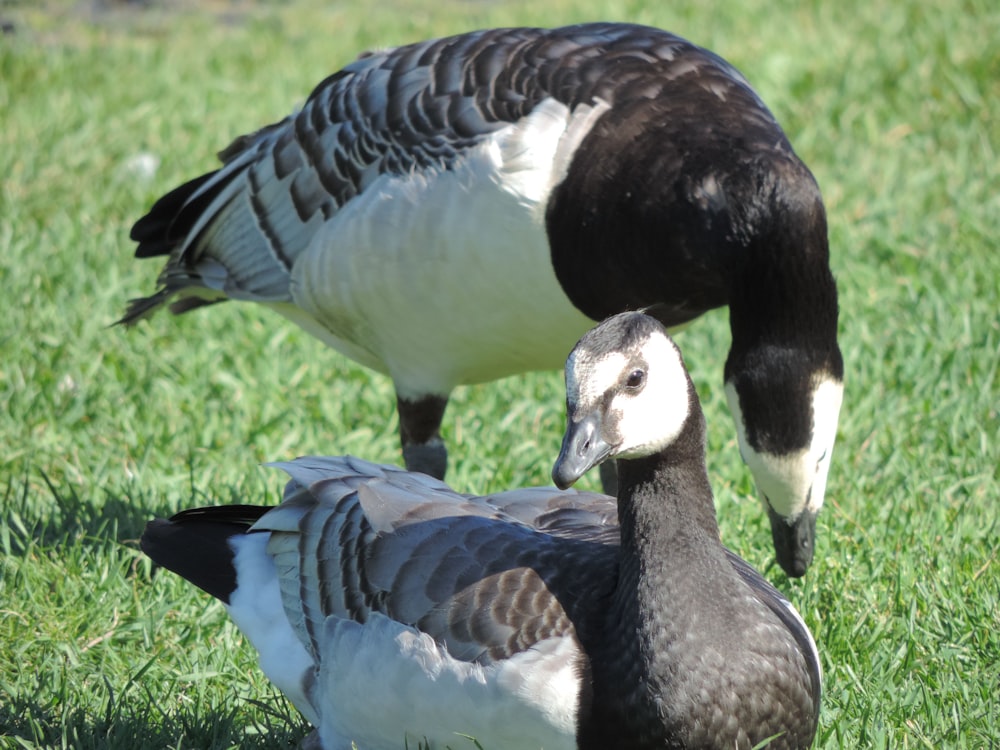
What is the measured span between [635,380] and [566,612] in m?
0.54

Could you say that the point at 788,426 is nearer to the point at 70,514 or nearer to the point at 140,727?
the point at 140,727

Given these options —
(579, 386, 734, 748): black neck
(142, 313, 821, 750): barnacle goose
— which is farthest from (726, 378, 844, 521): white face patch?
(579, 386, 734, 748): black neck

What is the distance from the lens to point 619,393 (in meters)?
2.75

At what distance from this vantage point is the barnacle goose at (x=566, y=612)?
2.73m

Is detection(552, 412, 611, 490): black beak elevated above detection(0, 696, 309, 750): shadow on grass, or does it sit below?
above

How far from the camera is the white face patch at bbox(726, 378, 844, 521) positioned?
3.23m

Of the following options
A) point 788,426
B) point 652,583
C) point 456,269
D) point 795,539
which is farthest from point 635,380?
point 456,269

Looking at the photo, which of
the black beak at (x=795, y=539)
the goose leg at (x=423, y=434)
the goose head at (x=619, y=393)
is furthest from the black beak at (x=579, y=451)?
the goose leg at (x=423, y=434)

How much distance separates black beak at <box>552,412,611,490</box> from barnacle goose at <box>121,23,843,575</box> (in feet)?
2.12

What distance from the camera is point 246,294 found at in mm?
4488

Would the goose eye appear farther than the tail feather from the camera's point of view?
No

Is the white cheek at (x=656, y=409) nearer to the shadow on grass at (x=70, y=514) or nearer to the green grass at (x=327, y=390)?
the green grass at (x=327, y=390)

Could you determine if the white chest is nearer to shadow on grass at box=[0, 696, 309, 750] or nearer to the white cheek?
the white cheek

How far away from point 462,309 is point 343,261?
460 mm
